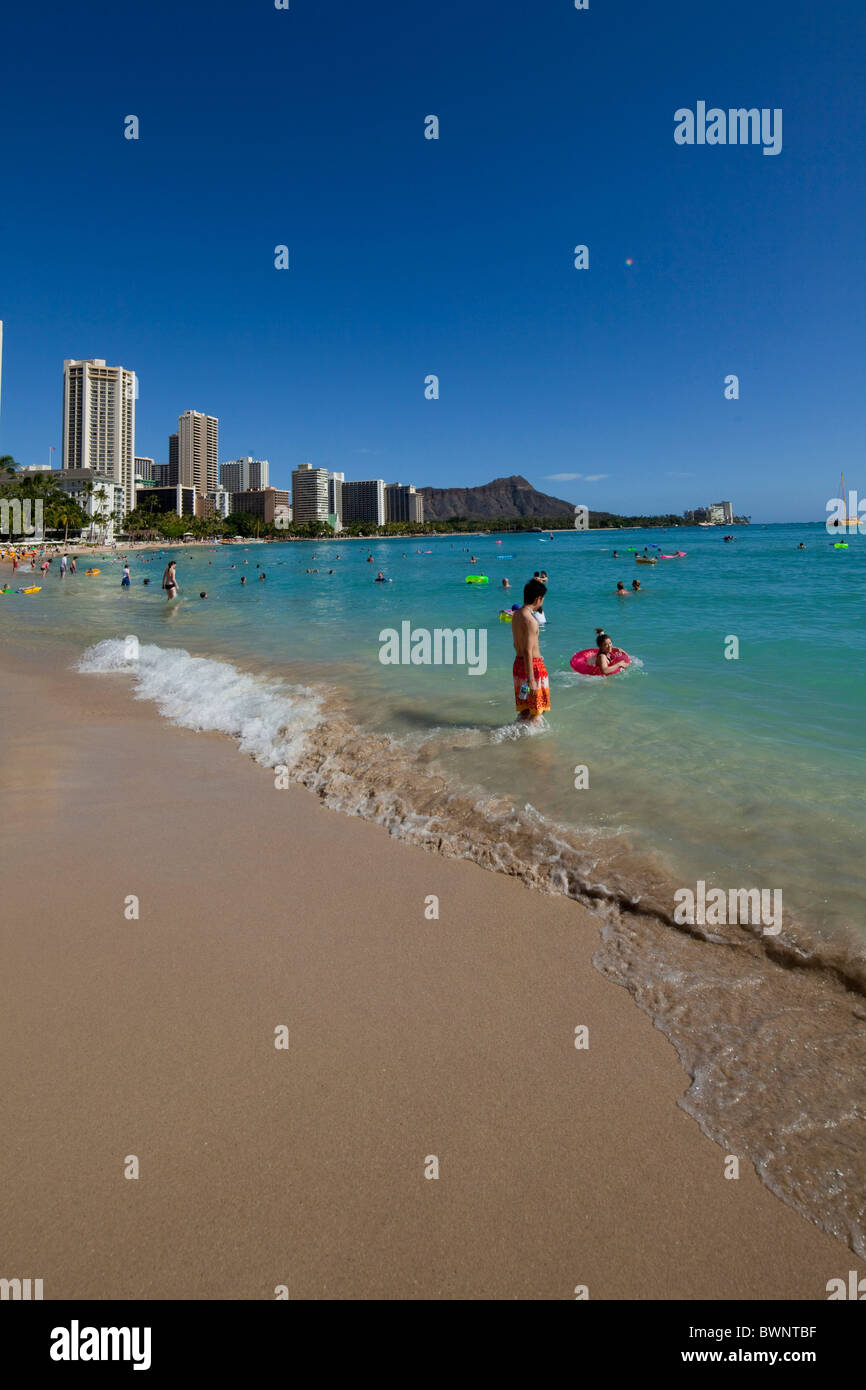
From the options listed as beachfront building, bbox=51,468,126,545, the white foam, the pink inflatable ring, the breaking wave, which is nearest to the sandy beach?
the breaking wave

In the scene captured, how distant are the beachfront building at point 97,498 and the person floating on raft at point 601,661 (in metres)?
132

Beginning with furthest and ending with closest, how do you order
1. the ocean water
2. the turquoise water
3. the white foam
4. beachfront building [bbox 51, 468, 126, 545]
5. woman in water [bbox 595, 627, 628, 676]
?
beachfront building [bbox 51, 468, 126, 545], woman in water [bbox 595, 627, 628, 676], the white foam, the turquoise water, the ocean water

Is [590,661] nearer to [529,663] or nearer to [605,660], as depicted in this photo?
[605,660]

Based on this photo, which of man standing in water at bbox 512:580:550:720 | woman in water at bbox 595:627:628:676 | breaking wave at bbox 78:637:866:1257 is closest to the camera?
breaking wave at bbox 78:637:866:1257

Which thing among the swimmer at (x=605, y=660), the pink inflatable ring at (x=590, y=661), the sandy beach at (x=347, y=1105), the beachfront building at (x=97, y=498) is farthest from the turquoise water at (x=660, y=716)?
the beachfront building at (x=97, y=498)

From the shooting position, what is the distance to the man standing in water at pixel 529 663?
9.16 metres

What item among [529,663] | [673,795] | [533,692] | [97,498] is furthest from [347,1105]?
[97,498]

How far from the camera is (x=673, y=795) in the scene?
700cm

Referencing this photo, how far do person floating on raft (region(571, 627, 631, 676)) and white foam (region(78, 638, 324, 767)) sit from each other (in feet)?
17.8

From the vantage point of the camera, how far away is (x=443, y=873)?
537 centimetres

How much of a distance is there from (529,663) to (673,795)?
2.99 metres

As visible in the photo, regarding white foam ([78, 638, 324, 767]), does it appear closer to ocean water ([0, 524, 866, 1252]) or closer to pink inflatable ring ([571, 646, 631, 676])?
ocean water ([0, 524, 866, 1252])

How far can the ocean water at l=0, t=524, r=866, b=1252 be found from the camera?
3312mm
